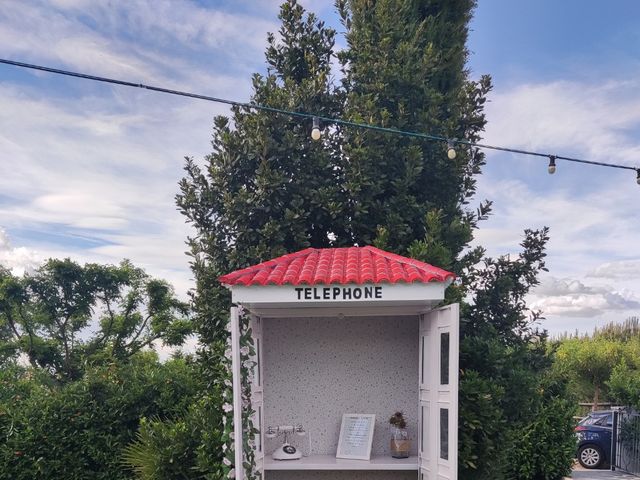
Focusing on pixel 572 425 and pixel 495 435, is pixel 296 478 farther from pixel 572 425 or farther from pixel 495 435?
pixel 572 425

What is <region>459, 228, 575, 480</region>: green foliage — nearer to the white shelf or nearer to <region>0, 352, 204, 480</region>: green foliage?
the white shelf

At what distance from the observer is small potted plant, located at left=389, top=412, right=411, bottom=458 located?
6.98 meters

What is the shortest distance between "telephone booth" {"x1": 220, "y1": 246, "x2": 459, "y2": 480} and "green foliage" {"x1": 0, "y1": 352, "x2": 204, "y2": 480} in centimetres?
188

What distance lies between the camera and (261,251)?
816 cm

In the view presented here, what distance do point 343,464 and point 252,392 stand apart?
1.30 meters

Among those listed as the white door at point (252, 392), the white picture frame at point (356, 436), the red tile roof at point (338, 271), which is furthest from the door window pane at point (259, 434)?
the red tile roof at point (338, 271)

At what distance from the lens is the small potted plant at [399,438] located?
22.9 ft

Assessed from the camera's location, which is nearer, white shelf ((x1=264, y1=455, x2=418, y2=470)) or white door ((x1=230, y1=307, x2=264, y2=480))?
white door ((x1=230, y1=307, x2=264, y2=480))

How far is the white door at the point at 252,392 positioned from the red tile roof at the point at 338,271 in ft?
1.53

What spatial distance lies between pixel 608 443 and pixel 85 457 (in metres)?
11.9

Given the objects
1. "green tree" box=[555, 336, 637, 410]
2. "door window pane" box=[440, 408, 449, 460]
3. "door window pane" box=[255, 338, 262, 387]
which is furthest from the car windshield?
"door window pane" box=[255, 338, 262, 387]

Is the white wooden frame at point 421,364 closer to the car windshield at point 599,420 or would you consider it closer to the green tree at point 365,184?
the green tree at point 365,184

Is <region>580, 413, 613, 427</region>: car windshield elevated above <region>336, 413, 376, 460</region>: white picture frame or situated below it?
below

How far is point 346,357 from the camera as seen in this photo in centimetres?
745
